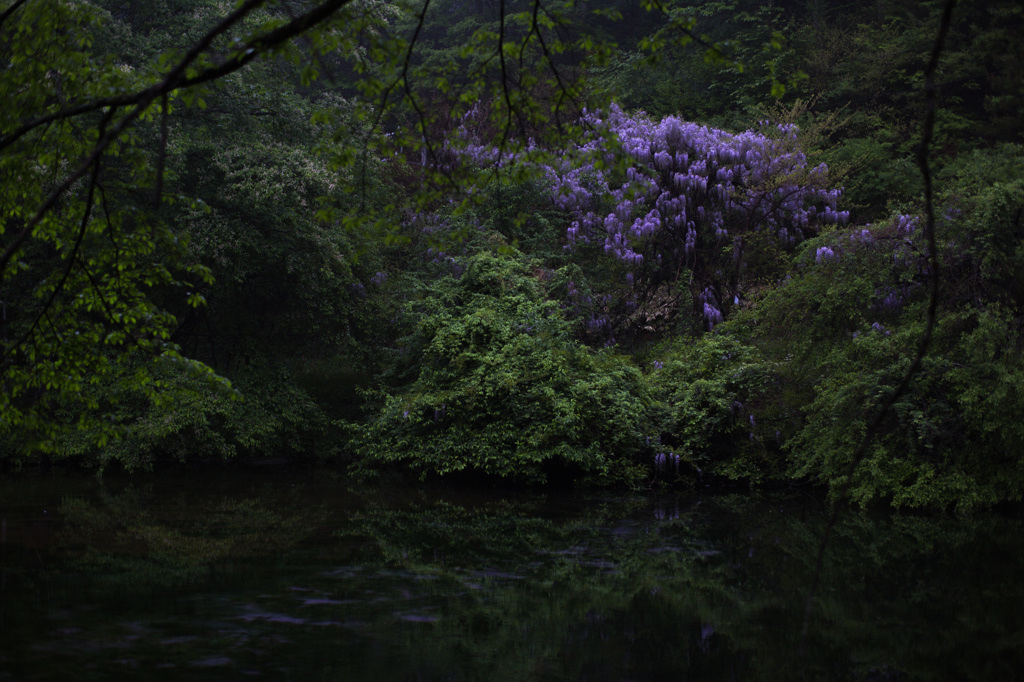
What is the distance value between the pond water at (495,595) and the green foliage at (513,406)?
1.99m

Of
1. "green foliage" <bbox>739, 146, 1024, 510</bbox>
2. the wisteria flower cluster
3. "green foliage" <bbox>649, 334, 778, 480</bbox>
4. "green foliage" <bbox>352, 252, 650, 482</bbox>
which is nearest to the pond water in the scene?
"green foliage" <bbox>739, 146, 1024, 510</bbox>

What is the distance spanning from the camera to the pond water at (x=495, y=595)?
4656mm

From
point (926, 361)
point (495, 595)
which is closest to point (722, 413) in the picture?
point (926, 361)

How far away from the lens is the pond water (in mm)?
4656

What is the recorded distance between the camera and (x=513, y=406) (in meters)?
13.0

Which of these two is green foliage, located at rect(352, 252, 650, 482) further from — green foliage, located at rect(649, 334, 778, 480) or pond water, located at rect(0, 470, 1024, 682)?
pond water, located at rect(0, 470, 1024, 682)

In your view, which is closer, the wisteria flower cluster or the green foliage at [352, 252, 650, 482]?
the green foliage at [352, 252, 650, 482]

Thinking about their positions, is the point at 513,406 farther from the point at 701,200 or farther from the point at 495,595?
the point at 701,200

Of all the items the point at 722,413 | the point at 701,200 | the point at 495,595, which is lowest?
the point at 495,595

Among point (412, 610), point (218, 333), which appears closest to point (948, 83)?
point (218, 333)

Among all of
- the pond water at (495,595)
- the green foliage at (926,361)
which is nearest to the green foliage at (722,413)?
the green foliage at (926,361)

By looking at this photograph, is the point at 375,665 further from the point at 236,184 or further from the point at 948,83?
the point at 948,83

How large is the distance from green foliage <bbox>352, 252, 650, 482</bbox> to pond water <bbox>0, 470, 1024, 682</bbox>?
1.99 meters

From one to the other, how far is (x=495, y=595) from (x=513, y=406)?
675 centimetres
